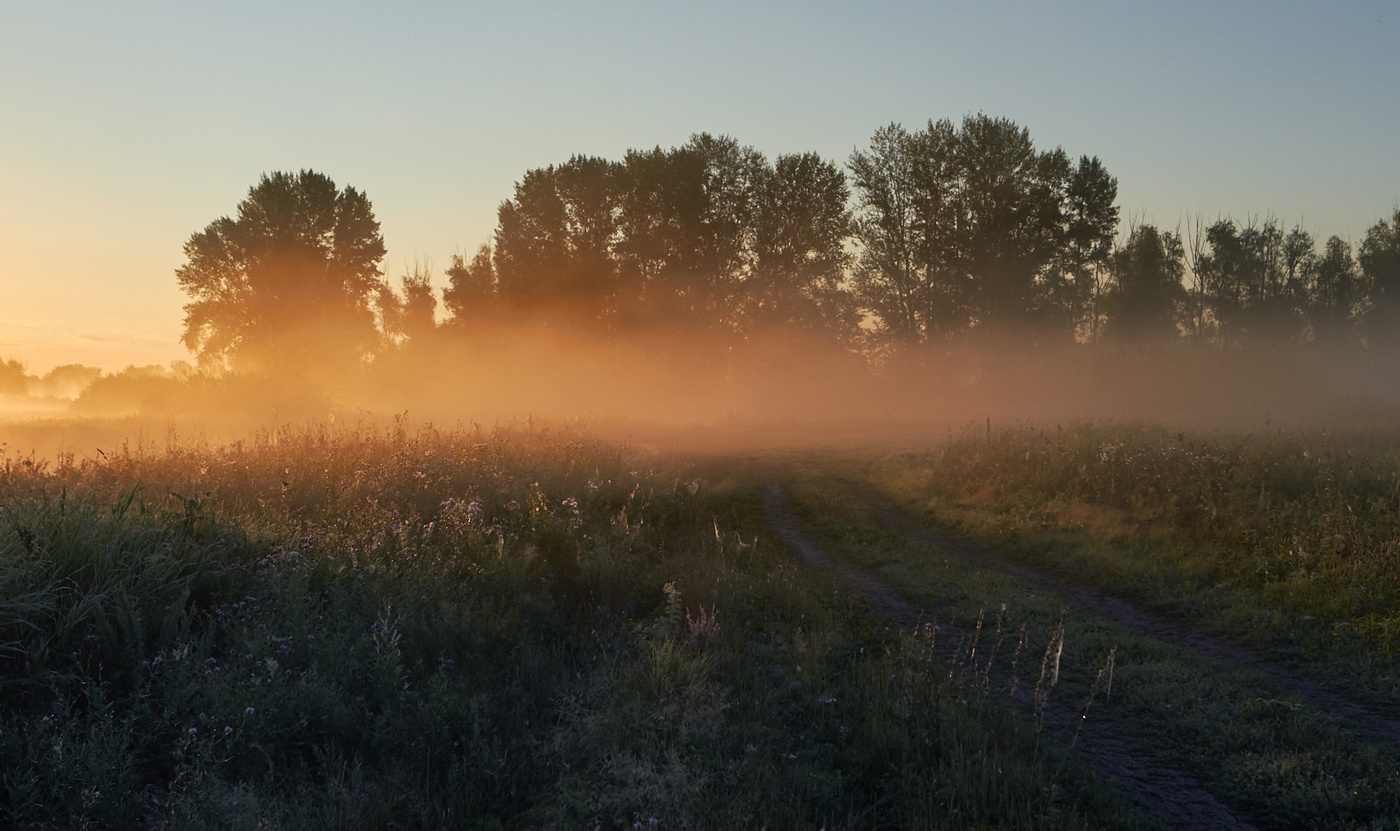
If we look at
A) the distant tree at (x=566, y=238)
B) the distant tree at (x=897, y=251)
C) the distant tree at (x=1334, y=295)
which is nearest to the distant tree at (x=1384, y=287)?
the distant tree at (x=1334, y=295)

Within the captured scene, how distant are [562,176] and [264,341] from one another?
791 inches

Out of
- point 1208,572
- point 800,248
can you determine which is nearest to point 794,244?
point 800,248

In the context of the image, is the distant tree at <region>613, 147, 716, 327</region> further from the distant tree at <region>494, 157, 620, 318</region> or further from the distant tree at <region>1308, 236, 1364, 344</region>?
the distant tree at <region>1308, 236, 1364, 344</region>

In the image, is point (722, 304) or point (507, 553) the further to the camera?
point (722, 304)

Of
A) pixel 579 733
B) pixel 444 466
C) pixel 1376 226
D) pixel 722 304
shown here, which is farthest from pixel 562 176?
pixel 1376 226

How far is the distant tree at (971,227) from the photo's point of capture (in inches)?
1692

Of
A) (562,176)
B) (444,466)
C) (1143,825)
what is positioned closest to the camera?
(1143,825)

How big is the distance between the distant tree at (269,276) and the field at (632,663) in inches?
1277

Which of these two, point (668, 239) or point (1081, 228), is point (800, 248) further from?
point (1081, 228)

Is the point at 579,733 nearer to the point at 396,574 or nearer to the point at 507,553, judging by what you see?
the point at 396,574

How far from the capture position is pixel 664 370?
4447 cm

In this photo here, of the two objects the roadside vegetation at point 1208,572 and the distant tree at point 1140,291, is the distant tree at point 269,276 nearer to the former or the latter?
the roadside vegetation at point 1208,572

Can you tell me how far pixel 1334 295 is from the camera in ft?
199

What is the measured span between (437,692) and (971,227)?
149ft
